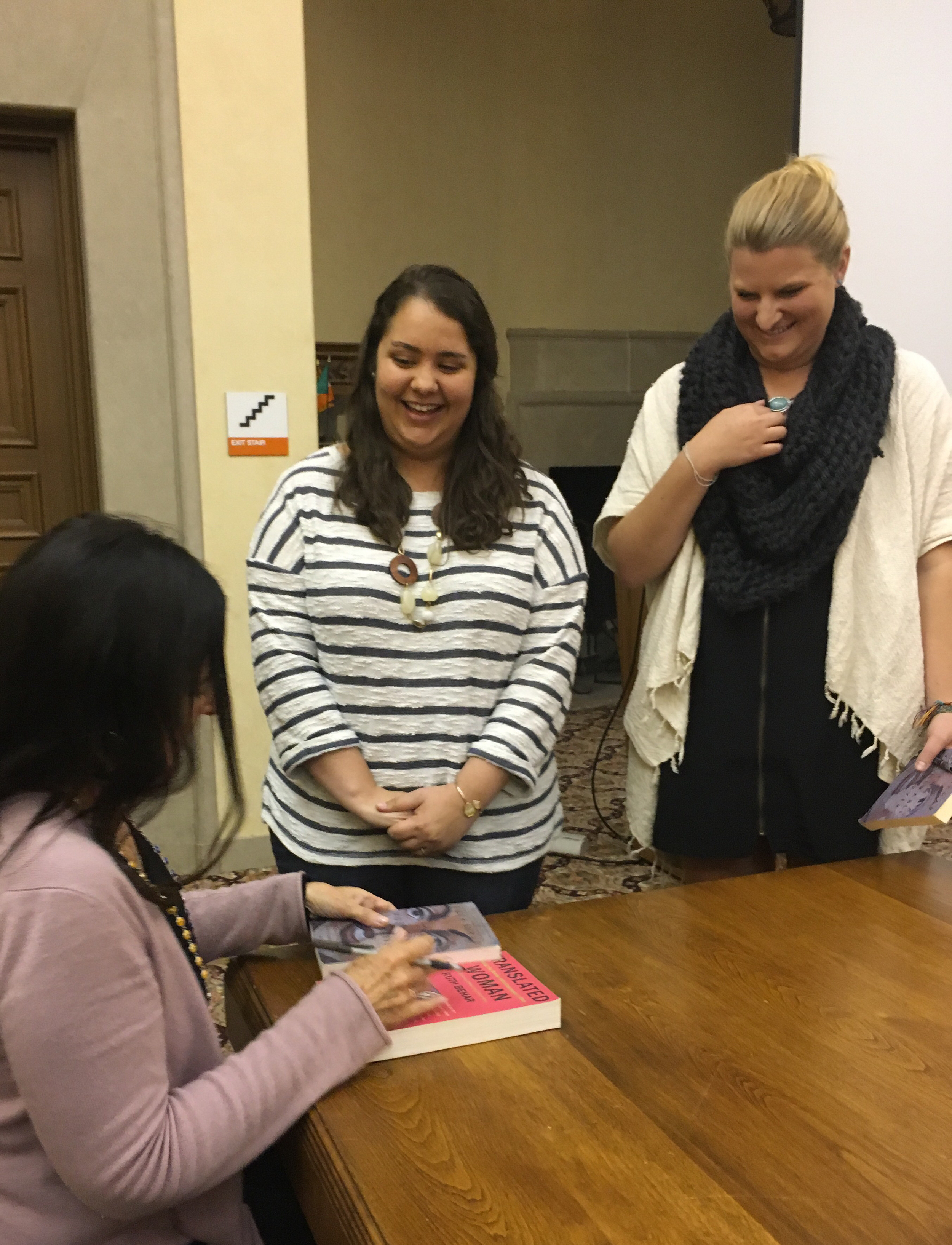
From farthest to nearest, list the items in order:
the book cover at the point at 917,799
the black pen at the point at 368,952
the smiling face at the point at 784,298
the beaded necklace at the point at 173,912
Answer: the smiling face at the point at 784,298, the book cover at the point at 917,799, the black pen at the point at 368,952, the beaded necklace at the point at 173,912

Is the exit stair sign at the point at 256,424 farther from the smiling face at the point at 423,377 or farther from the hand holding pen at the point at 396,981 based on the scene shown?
the hand holding pen at the point at 396,981

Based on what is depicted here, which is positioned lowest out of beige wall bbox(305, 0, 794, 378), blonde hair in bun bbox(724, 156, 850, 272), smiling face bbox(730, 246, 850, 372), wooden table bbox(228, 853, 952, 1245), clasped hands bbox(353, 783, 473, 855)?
wooden table bbox(228, 853, 952, 1245)

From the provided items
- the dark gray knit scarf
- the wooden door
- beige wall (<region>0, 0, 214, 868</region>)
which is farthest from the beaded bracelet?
the wooden door

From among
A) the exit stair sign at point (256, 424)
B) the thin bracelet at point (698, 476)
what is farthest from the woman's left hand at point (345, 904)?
the exit stair sign at point (256, 424)

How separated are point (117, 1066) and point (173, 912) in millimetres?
160

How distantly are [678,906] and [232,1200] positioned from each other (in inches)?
22.4

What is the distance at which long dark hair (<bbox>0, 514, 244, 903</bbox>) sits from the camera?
0.70 metres

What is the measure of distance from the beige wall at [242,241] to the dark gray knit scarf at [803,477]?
58.2 inches

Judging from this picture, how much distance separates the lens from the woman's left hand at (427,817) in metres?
1.20

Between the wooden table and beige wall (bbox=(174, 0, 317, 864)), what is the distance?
1.74 m

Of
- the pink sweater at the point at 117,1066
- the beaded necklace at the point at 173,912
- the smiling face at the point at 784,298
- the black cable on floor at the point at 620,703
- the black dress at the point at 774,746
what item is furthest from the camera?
the black cable on floor at the point at 620,703

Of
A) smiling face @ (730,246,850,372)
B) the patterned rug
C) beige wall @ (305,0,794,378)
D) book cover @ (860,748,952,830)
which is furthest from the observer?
beige wall @ (305,0,794,378)

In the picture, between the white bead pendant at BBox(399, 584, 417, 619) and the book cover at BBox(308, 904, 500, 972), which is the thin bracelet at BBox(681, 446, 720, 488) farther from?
the book cover at BBox(308, 904, 500, 972)

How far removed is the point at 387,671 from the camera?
1.25 m
